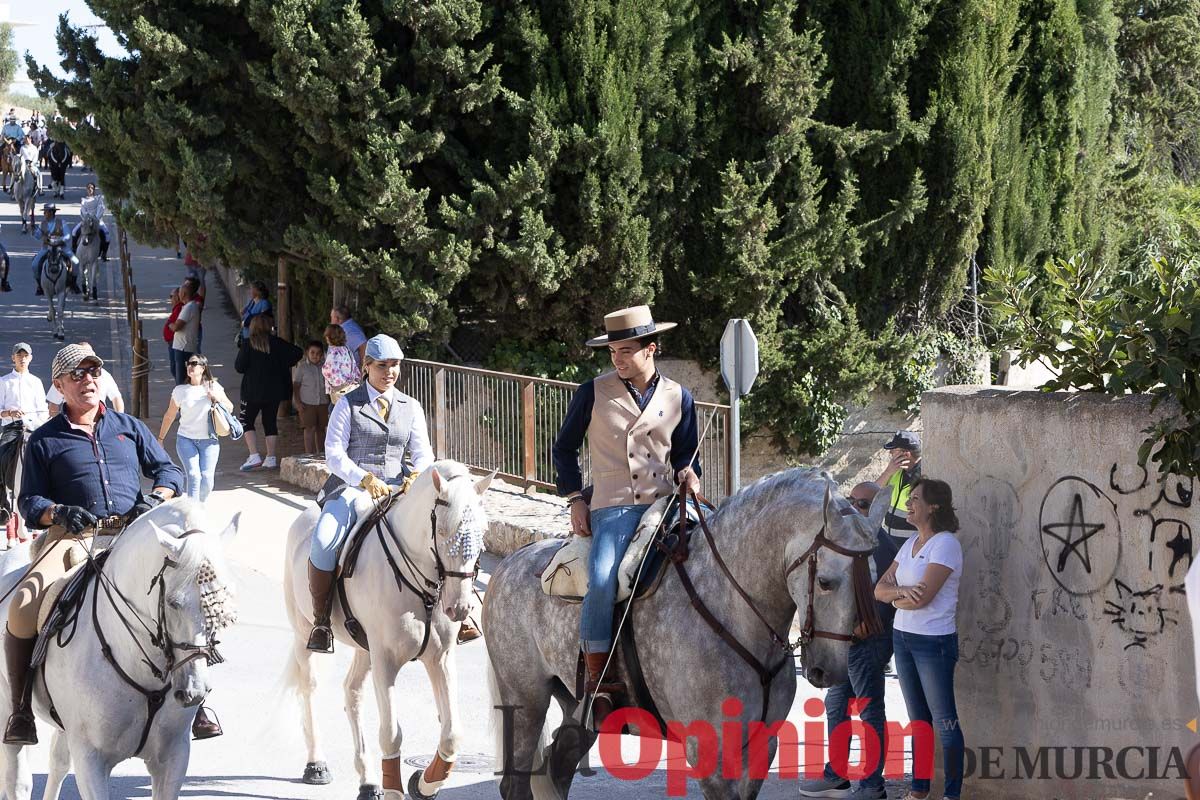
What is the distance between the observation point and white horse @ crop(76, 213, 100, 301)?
1255 inches

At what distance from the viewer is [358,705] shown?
8906 mm

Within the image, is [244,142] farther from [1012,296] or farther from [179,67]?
[1012,296]

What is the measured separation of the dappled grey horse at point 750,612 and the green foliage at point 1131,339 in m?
1.57

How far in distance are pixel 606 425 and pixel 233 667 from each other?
5.82 m

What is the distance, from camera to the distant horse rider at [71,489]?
7.38 metres

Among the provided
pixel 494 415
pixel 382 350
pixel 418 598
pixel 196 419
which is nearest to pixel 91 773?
pixel 418 598

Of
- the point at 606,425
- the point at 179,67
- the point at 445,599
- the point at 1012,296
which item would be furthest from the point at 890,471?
the point at 179,67

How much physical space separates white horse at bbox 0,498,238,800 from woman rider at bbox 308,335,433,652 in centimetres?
174

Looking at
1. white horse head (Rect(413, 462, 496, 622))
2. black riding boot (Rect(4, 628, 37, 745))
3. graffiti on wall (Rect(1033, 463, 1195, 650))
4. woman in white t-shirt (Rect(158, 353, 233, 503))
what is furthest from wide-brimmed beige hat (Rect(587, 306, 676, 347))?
woman in white t-shirt (Rect(158, 353, 233, 503))

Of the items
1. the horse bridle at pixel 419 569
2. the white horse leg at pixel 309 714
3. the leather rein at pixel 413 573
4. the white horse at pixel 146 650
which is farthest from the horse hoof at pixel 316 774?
the white horse at pixel 146 650

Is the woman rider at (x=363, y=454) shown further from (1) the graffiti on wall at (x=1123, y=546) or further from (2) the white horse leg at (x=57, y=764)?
(1) the graffiti on wall at (x=1123, y=546)

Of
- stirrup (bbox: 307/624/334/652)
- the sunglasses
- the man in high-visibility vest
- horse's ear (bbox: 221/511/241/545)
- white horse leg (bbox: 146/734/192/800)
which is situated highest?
the sunglasses

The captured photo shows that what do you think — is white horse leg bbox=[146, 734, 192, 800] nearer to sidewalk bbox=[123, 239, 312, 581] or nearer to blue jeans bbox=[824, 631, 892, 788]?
blue jeans bbox=[824, 631, 892, 788]

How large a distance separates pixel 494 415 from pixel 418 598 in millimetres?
8350
